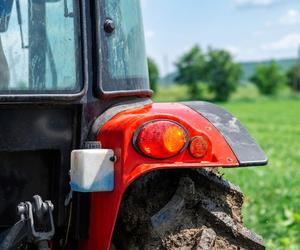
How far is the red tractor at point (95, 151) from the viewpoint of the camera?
8.20 feet

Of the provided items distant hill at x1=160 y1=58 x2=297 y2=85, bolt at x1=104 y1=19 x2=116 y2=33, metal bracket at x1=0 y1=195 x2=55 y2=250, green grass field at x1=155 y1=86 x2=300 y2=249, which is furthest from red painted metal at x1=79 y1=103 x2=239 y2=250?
distant hill at x1=160 y1=58 x2=297 y2=85

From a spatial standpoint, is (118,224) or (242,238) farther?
(118,224)

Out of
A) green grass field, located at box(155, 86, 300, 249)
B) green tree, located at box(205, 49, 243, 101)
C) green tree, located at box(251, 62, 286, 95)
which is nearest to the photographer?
green grass field, located at box(155, 86, 300, 249)

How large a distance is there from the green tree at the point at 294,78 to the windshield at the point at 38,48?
254 ft

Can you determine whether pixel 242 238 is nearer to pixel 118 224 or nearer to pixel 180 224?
pixel 180 224

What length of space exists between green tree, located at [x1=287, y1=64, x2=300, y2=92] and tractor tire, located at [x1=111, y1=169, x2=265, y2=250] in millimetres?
77166

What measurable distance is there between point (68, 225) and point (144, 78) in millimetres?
727

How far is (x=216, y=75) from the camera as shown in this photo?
78.9 m

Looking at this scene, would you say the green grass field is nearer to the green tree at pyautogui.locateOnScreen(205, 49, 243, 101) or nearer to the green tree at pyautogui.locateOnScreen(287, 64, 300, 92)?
the green tree at pyautogui.locateOnScreen(205, 49, 243, 101)

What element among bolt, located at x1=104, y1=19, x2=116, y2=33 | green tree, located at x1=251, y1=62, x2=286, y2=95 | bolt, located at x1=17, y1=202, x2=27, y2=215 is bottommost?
green tree, located at x1=251, y1=62, x2=286, y2=95

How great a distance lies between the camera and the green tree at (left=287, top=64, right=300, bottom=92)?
79863 millimetres

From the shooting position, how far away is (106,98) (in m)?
2.67

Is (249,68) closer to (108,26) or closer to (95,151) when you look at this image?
(108,26)

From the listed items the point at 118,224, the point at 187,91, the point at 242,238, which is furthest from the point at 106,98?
the point at 187,91
